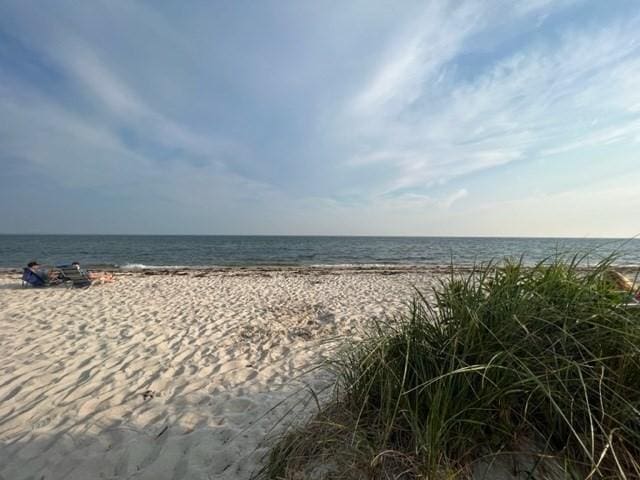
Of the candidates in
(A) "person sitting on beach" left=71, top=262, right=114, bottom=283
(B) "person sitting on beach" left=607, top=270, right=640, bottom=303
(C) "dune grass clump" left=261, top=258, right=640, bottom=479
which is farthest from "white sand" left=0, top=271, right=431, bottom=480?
(A) "person sitting on beach" left=71, top=262, right=114, bottom=283

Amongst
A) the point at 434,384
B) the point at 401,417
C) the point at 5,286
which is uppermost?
the point at 434,384

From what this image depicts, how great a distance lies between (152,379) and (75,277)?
28.3 ft

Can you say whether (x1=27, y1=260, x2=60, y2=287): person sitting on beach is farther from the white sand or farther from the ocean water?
the ocean water

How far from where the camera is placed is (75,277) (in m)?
9.98

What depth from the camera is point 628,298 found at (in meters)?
1.75

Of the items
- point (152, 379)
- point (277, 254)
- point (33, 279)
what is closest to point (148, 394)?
point (152, 379)

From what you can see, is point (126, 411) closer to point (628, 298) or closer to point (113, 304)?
point (628, 298)

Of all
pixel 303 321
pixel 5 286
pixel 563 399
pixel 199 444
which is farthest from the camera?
pixel 5 286

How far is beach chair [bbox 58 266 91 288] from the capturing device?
32.7 feet

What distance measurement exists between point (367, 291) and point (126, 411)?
25.5 ft

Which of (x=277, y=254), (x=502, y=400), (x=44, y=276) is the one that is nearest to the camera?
(x=502, y=400)

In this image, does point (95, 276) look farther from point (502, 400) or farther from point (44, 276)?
point (502, 400)

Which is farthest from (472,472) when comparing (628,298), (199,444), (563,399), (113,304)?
(113,304)

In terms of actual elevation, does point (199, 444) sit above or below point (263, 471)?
below
